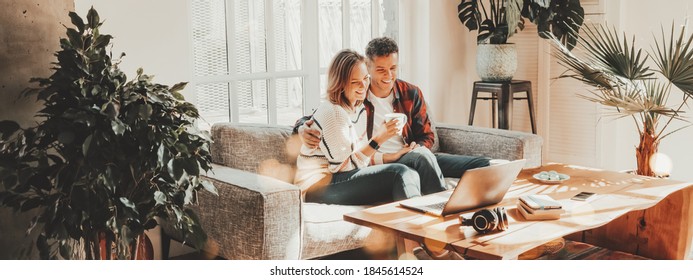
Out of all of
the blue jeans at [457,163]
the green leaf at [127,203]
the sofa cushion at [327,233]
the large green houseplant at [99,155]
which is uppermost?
the large green houseplant at [99,155]

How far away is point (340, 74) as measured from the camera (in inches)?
122

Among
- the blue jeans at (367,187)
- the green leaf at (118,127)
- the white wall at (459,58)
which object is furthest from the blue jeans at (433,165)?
the green leaf at (118,127)

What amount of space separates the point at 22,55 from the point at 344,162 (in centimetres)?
128

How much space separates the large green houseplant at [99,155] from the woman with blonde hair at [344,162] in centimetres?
81

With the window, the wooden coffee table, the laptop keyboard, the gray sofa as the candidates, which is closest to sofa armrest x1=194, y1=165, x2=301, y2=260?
the gray sofa

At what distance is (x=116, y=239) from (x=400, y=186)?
116cm

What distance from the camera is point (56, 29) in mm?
2594

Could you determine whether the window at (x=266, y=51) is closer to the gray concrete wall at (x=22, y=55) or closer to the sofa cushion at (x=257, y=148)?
the sofa cushion at (x=257, y=148)

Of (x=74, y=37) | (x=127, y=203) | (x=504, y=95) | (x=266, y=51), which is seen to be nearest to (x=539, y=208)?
(x=127, y=203)

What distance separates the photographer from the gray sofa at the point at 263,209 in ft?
8.56

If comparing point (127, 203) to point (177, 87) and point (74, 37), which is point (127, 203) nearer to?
point (177, 87)

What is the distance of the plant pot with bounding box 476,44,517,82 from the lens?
4309 mm
